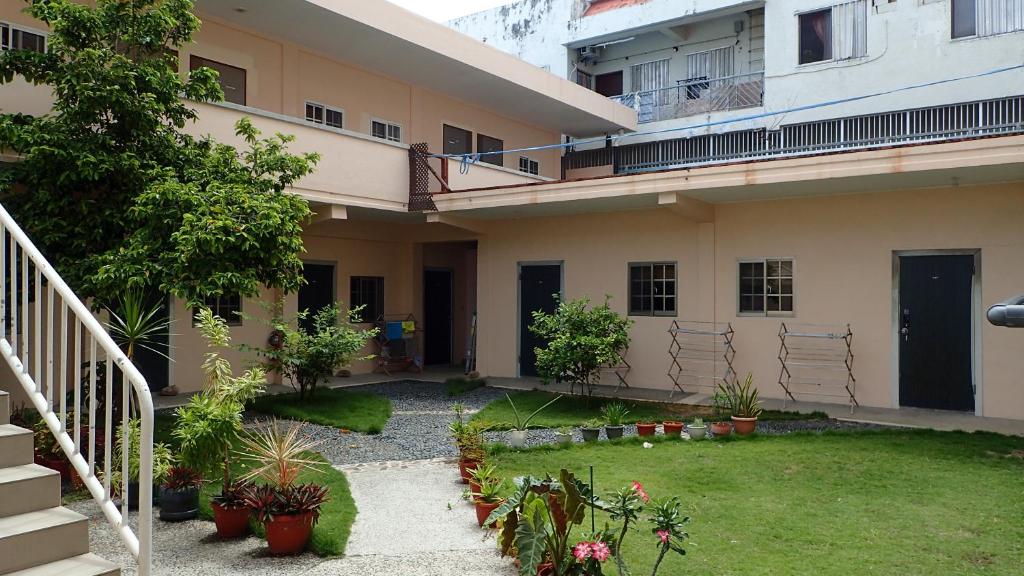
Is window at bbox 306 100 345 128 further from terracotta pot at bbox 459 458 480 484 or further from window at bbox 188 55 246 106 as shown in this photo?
terracotta pot at bbox 459 458 480 484

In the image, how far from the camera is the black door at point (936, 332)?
31.8 feet

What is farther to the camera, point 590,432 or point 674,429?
point 674,429

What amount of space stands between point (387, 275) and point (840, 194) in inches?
350

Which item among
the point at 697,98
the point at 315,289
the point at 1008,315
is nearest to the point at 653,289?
the point at 315,289

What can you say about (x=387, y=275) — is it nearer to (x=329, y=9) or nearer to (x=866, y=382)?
(x=329, y=9)

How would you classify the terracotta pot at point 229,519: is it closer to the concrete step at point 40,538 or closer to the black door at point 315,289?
the concrete step at point 40,538

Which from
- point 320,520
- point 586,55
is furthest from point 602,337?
point 586,55

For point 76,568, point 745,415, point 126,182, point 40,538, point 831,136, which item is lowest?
point 745,415

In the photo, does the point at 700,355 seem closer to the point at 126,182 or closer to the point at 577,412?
the point at 577,412

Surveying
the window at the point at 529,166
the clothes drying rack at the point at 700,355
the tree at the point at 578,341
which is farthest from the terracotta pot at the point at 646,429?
the window at the point at 529,166

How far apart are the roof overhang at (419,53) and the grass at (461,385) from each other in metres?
5.85

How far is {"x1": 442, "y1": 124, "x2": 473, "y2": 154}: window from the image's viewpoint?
1566cm

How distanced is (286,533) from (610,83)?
18765mm

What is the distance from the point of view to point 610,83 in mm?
21469
